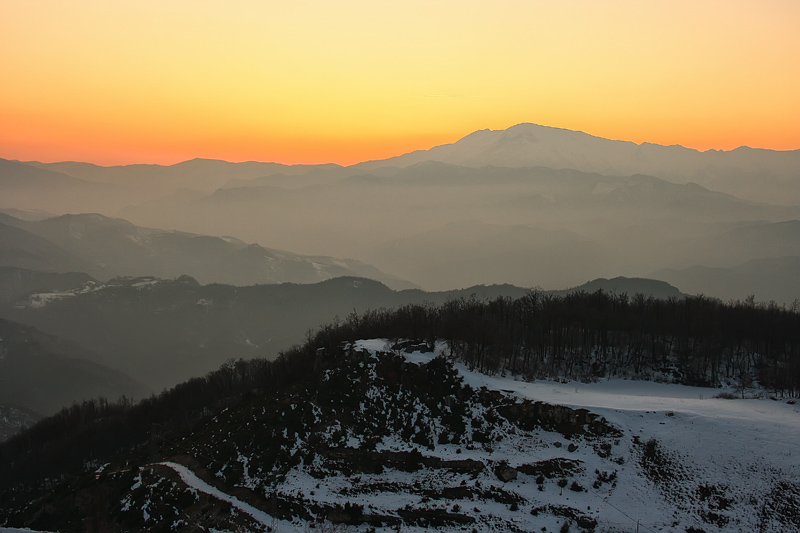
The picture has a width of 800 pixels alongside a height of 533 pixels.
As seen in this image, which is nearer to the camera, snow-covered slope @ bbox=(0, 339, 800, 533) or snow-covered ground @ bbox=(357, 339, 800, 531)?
snow-covered ground @ bbox=(357, 339, 800, 531)

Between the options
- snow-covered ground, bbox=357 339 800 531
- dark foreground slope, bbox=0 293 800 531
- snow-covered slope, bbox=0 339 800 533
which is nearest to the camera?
snow-covered ground, bbox=357 339 800 531

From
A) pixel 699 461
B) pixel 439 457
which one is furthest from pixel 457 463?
pixel 699 461

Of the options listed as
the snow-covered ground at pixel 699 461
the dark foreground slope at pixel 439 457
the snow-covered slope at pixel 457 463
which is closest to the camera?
the snow-covered ground at pixel 699 461

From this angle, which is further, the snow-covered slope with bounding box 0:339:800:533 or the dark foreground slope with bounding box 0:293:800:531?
the dark foreground slope with bounding box 0:293:800:531

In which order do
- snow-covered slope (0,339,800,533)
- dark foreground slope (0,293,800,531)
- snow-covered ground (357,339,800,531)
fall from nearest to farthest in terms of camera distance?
snow-covered ground (357,339,800,531), snow-covered slope (0,339,800,533), dark foreground slope (0,293,800,531)

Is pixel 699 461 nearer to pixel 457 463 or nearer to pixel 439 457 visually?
pixel 457 463

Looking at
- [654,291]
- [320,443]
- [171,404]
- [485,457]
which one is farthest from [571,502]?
[654,291]

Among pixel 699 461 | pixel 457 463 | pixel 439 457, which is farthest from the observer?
pixel 439 457

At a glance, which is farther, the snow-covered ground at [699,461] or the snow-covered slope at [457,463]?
the snow-covered slope at [457,463]

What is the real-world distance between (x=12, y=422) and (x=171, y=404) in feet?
207

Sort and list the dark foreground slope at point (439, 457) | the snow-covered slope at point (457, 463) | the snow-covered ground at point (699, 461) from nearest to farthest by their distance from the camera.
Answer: the snow-covered ground at point (699, 461) → the snow-covered slope at point (457, 463) → the dark foreground slope at point (439, 457)

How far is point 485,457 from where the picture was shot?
44031 mm

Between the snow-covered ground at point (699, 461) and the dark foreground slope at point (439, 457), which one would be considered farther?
the dark foreground slope at point (439, 457)

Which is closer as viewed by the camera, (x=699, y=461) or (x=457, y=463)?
(x=699, y=461)
